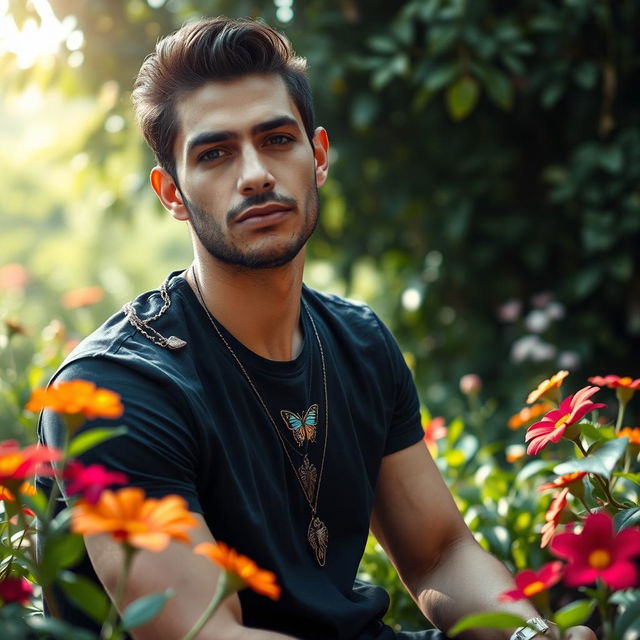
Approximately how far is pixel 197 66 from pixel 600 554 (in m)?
1.16

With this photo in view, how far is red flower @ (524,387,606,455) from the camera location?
1332mm

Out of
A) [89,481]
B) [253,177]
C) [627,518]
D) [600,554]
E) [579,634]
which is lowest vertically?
[579,634]

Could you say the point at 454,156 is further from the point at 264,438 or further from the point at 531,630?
the point at 531,630

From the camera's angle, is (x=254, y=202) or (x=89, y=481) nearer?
(x=89, y=481)

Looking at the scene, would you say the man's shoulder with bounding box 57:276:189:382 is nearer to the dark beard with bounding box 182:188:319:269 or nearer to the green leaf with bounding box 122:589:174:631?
the dark beard with bounding box 182:188:319:269

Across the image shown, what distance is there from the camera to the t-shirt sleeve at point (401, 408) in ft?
6.16

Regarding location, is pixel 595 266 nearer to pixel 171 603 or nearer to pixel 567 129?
pixel 567 129

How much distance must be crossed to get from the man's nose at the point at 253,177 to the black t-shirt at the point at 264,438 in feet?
0.71

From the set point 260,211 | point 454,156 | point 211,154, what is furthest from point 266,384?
point 454,156

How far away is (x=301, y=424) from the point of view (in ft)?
5.55

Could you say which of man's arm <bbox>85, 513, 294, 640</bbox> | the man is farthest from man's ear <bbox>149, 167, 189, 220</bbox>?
man's arm <bbox>85, 513, 294, 640</bbox>

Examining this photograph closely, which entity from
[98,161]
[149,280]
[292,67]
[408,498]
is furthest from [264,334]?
[149,280]

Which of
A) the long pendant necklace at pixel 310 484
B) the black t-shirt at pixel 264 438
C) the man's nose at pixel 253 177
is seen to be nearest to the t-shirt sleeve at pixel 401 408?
the black t-shirt at pixel 264 438

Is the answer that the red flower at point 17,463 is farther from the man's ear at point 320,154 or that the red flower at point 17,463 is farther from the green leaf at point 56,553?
the man's ear at point 320,154
